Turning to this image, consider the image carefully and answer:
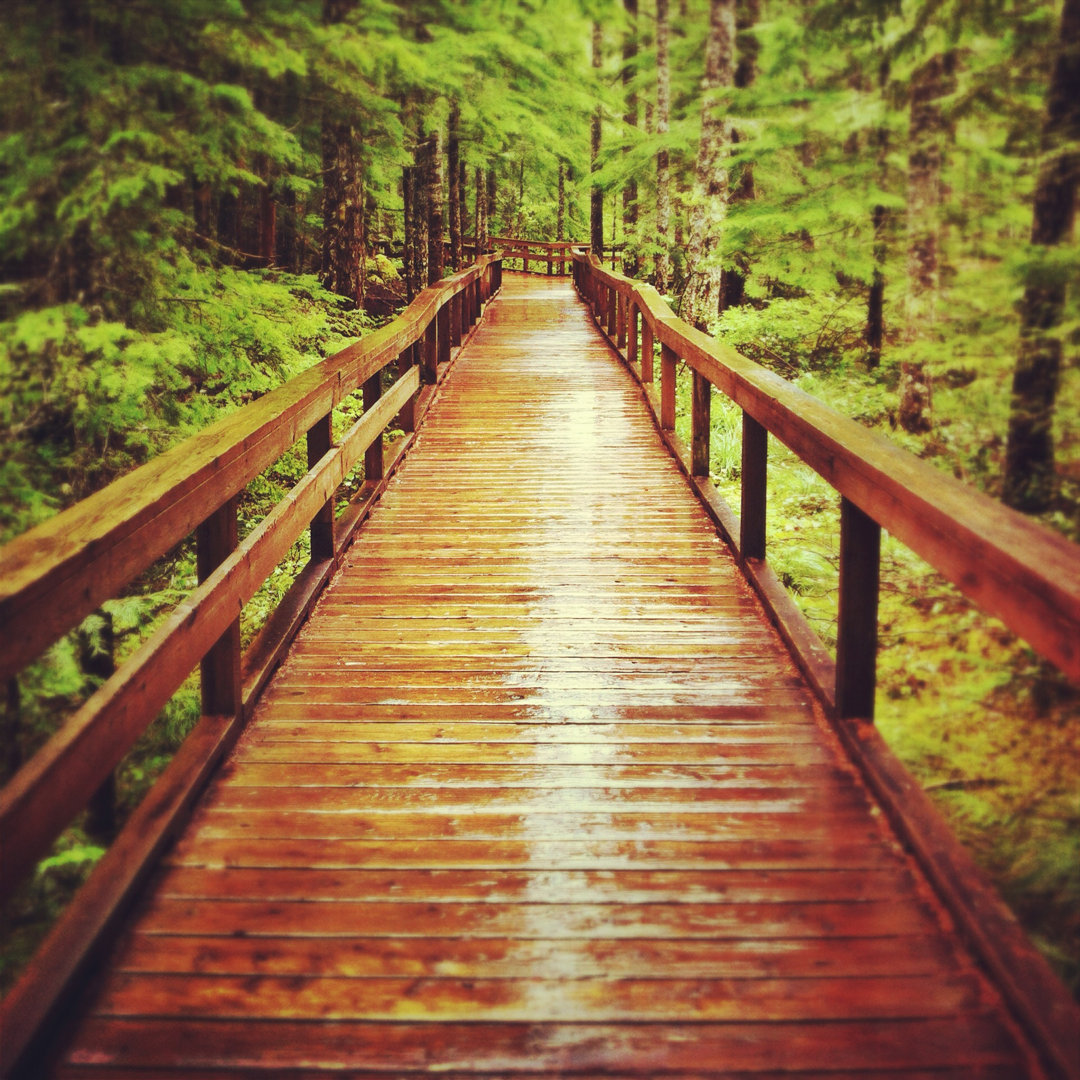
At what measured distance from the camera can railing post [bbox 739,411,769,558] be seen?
3.98 meters

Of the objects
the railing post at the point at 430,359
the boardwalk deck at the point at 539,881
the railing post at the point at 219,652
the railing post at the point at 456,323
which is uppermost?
the railing post at the point at 456,323

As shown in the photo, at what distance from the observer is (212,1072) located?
5.39 feet

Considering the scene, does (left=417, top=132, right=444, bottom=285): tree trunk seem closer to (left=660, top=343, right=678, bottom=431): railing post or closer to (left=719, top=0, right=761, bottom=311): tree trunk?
(left=719, top=0, right=761, bottom=311): tree trunk

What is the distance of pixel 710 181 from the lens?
11.2 meters

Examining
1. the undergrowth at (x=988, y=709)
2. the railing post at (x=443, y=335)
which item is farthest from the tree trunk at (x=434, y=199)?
the undergrowth at (x=988, y=709)

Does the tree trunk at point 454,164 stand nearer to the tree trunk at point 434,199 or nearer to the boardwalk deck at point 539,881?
the tree trunk at point 434,199

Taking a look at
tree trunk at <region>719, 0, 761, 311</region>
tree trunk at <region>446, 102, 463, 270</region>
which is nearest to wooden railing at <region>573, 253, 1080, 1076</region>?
tree trunk at <region>719, 0, 761, 311</region>

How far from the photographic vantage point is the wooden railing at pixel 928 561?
1.59 m

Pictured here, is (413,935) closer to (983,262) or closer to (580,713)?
(580,713)

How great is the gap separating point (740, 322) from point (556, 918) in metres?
10.2

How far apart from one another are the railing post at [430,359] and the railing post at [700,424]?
372 centimetres

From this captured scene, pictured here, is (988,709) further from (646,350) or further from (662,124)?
(662,124)

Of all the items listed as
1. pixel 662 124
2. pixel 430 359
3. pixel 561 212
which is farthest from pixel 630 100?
pixel 430 359

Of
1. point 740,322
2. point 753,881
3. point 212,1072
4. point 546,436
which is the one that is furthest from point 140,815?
point 740,322
